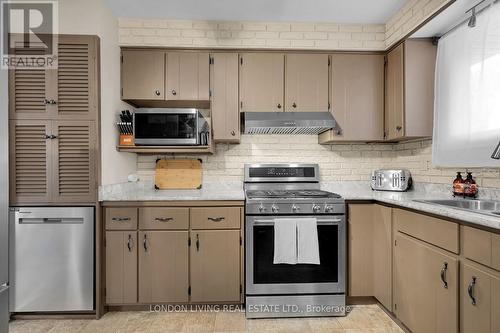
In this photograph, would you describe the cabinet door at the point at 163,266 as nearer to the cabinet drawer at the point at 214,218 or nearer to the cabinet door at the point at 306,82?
the cabinet drawer at the point at 214,218

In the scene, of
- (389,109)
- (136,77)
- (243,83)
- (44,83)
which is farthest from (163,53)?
(389,109)

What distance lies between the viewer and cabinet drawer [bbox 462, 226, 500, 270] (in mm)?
1305

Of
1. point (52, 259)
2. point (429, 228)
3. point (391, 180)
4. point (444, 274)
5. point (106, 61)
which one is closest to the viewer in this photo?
point (444, 274)

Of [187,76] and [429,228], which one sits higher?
[187,76]

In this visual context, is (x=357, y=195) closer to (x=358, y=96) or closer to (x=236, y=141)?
(x=358, y=96)

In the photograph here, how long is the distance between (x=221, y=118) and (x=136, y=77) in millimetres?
869

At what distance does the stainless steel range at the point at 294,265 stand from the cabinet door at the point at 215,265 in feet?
0.38

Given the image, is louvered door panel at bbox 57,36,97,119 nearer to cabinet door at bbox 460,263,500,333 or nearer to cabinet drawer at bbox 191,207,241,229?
cabinet drawer at bbox 191,207,241,229

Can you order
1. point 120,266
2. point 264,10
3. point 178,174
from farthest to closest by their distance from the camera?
point 178,174
point 264,10
point 120,266

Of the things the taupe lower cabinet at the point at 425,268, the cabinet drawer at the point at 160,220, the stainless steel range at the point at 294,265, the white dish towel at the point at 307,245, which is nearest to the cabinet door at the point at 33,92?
the cabinet drawer at the point at 160,220

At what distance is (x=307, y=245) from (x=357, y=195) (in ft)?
2.07

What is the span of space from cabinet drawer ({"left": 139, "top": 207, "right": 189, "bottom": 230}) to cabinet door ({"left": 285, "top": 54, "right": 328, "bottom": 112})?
142 centimetres

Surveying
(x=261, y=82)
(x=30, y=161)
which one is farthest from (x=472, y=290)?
(x=30, y=161)

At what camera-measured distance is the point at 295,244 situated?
2340 mm
